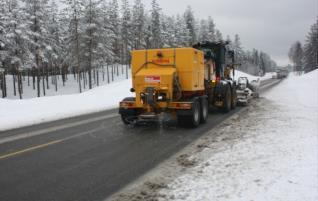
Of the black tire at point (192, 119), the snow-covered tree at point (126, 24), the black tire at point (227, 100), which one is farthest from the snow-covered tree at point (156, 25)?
the black tire at point (192, 119)

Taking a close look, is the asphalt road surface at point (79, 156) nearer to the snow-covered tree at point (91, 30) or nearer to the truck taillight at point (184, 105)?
the truck taillight at point (184, 105)

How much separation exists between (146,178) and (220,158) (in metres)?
1.89

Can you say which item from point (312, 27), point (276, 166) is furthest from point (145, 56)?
point (312, 27)

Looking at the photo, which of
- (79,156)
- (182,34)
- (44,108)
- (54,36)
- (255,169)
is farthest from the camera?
(182,34)

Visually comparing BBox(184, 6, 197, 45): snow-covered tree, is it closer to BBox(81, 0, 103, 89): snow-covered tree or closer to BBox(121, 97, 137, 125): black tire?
BBox(81, 0, 103, 89): snow-covered tree

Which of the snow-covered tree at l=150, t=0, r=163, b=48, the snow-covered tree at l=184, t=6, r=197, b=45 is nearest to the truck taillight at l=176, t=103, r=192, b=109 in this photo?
the snow-covered tree at l=150, t=0, r=163, b=48

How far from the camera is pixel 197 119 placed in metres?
12.6

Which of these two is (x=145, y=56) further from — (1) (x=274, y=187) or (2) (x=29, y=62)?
(2) (x=29, y=62)

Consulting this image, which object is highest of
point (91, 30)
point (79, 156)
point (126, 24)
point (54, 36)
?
point (126, 24)

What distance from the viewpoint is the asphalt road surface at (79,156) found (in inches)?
233

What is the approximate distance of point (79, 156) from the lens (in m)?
8.18

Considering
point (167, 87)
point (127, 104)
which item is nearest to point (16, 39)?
point (127, 104)

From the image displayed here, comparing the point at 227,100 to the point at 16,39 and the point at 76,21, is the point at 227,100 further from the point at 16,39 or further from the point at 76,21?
the point at 76,21

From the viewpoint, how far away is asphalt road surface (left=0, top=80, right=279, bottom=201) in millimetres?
5918
